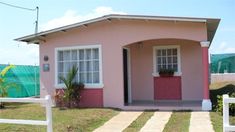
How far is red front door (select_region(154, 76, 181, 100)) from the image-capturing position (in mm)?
15671

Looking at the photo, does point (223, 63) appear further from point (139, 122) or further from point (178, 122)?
point (139, 122)

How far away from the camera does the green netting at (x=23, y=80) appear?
69.0 feet

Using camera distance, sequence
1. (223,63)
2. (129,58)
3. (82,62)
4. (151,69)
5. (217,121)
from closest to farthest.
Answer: (217,121), (82,62), (129,58), (151,69), (223,63)

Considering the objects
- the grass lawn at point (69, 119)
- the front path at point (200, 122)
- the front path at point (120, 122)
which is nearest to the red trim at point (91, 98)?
the grass lawn at point (69, 119)

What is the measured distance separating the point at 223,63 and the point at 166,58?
69.6 ft

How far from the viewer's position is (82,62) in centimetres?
1445

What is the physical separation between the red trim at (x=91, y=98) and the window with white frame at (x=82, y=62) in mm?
337

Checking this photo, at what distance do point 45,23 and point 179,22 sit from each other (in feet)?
32.7

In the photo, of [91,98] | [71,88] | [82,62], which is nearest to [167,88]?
[91,98]

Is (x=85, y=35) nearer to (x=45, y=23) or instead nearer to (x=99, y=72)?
(x=99, y=72)

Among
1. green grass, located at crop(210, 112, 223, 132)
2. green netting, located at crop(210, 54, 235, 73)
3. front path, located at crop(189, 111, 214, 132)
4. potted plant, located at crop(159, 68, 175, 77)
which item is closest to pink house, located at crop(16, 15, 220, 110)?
potted plant, located at crop(159, 68, 175, 77)

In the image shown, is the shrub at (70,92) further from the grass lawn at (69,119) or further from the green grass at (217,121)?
the green grass at (217,121)

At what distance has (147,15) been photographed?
13.0 meters

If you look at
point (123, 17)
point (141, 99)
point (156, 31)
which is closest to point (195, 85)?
point (141, 99)
